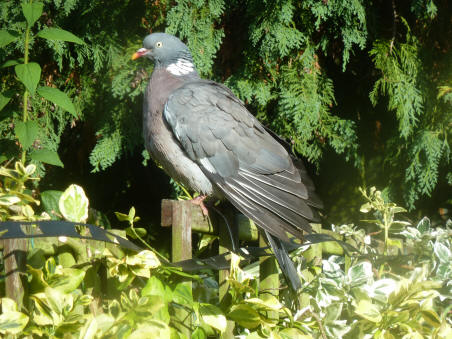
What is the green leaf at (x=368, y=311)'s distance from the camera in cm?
177

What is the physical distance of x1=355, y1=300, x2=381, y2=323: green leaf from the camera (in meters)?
1.77

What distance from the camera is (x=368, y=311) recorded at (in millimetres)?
1780

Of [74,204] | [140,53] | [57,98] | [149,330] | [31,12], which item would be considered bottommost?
[149,330]

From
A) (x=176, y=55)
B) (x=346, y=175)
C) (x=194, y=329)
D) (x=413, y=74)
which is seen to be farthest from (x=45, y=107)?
(x=413, y=74)

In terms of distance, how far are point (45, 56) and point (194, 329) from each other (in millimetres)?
1750

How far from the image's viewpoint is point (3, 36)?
1.93 meters

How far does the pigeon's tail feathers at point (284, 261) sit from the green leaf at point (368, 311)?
0.29 meters

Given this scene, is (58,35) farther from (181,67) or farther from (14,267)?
(14,267)

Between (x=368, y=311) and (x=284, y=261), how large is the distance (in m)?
0.36

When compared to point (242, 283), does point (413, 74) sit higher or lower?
higher

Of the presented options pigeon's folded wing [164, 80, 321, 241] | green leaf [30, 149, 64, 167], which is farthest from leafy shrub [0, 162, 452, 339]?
pigeon's folded wing [164, 80, 321, 241]

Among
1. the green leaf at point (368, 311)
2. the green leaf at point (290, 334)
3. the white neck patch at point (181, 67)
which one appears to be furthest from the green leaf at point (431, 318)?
the white neck patch at point (181, 67)

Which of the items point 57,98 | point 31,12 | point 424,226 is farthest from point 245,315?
point 31,12

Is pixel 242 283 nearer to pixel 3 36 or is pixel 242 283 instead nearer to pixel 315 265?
pixel 315 265
